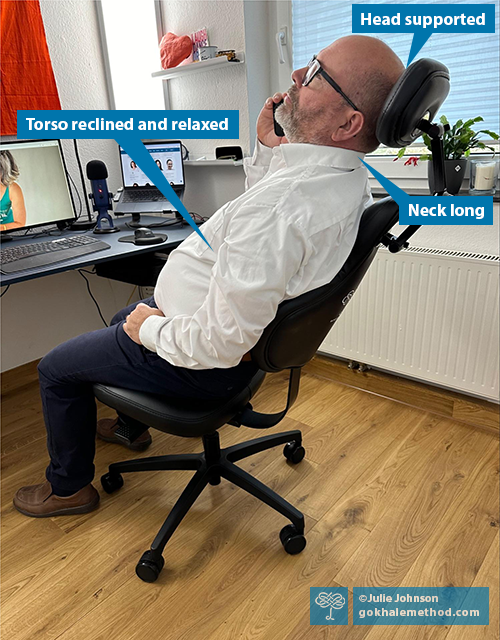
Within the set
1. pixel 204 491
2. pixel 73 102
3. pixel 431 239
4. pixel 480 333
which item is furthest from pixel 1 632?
pixel 73 102

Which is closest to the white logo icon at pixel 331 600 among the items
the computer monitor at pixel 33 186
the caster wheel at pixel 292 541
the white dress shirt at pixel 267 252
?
the caster wheel at pixel 292 541

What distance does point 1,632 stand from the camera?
1164mm

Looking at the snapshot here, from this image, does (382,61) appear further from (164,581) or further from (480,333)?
(164,581)

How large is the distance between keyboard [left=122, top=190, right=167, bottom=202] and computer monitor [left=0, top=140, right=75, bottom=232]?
0.89 ft

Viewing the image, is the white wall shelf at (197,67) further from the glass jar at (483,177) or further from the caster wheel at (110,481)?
the caster wheel at (110,481)

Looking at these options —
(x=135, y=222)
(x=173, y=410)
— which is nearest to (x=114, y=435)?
(x=173, y=410)

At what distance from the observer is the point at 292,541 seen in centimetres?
134

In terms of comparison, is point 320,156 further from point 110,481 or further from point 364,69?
point 110,481

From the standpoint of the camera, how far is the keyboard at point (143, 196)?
90.0 inches

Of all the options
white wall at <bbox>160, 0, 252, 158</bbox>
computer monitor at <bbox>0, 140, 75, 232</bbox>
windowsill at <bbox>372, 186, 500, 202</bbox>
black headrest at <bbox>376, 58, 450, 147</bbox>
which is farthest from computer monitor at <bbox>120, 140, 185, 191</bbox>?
black headrest at <bbox>376, 58, 450, 147</bbox>

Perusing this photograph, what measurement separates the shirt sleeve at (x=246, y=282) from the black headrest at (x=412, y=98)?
0.26 meters

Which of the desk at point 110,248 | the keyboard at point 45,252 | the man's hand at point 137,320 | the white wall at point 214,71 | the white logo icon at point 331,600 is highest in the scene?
the white wall at point 214,71

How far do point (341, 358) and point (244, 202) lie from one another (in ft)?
4.80

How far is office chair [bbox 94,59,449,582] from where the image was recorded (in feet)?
2.93
